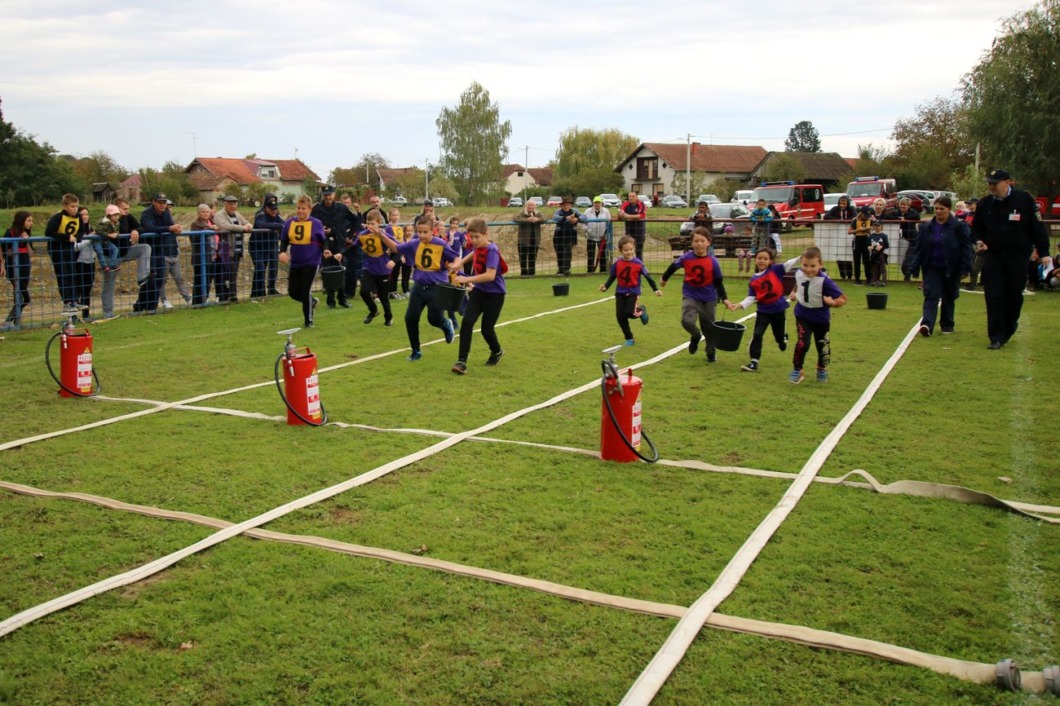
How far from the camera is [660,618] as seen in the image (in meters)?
4.34

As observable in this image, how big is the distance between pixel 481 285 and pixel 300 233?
4.60 m

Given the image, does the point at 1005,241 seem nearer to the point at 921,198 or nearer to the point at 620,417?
the point at 620,417

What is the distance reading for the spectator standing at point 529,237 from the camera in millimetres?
22516

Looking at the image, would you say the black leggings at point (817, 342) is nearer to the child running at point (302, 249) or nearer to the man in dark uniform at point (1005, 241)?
the man in dark uniform at point (1005, 241)

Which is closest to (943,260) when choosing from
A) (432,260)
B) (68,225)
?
(432,260)

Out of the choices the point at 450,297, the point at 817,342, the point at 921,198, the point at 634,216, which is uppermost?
the point at 921,198

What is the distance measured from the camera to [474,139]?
98688 millimetres

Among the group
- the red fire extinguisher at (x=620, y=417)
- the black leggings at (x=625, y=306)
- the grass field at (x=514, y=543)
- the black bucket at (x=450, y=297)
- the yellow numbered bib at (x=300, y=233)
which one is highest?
the yellow numbered bib at (x=300, y=233)

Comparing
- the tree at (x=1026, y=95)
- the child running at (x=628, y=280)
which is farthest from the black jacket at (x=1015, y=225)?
the tree at (x=1026, y=95)

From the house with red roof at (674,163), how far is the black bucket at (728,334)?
9013cm

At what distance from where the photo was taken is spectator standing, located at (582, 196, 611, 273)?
23047mm

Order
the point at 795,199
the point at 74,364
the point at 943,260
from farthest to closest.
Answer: the point at 795,199
the point at 943,260
the point at 74,364

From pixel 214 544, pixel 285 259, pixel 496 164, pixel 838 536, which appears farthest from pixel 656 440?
pixel 496 164

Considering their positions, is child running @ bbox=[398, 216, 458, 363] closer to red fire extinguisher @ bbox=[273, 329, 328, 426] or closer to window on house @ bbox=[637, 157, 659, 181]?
red fire extinguisher @ bbox=[273, 329, 328, 426]
